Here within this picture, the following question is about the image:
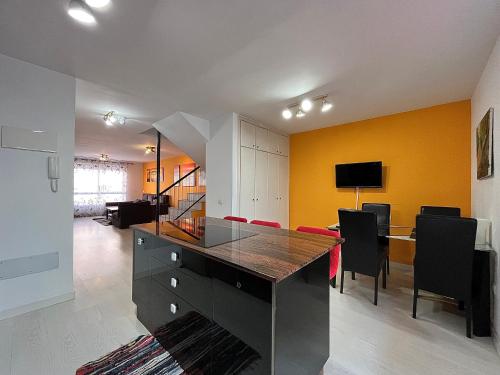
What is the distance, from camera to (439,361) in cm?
157

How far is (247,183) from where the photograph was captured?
3.84m

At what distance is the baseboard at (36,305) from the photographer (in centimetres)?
205

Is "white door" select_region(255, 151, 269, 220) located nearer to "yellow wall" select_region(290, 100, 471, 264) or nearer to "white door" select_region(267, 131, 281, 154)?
"white door" select_region(267, 131, 281, 154)

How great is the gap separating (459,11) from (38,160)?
378 centimetres

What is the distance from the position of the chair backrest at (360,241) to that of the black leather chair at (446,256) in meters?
0.39

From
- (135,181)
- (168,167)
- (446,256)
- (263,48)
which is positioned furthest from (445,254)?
(135,181)

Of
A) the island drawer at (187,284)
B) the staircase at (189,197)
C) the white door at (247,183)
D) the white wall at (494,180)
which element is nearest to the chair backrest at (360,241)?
the white wall at (494,180)

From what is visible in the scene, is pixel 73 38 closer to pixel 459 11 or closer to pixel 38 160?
pixel 38 160

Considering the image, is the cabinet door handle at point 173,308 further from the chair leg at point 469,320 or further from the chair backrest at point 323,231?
the chair leg at point 469,320

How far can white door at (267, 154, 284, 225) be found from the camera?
4.34m

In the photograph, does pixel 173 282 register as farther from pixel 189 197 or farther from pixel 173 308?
pixel 189 197

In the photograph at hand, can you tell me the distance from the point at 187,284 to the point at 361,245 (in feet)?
6.43

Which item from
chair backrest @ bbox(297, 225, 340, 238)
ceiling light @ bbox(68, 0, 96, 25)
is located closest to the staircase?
chair backrest @ bbox(297, 225, 340, 238)

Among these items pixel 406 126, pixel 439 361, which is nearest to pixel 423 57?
pixel 406 126
